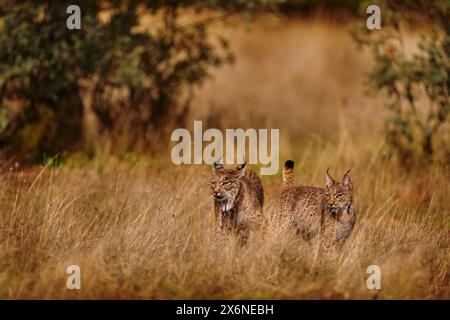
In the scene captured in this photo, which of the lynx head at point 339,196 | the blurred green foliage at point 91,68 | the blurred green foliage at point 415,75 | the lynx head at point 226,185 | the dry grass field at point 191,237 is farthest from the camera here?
the blurred green foliage at point 91,68

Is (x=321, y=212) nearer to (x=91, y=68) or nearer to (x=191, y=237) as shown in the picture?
(x=191, y=237)

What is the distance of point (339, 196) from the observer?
23.2 ft

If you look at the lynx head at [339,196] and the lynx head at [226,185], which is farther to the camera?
the lynx head at [226,185]

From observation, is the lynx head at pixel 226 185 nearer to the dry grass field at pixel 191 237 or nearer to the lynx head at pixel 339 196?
the dry grass field at pixel 191 237

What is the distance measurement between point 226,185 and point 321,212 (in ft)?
2.61

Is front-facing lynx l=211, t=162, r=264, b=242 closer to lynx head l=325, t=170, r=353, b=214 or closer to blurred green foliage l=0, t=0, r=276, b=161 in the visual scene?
lynx head l=325, t=170, r=353, b=214

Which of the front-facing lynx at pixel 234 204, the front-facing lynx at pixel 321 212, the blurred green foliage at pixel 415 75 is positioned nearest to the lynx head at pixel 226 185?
the front-facing lynx at pixel 234 204

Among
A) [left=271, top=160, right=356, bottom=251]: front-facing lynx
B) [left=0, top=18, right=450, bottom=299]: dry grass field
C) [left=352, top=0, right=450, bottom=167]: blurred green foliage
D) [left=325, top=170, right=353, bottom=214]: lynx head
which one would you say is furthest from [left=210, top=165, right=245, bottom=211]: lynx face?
[left=352, top=0, right=450, bottom=167]: blurred green foliage

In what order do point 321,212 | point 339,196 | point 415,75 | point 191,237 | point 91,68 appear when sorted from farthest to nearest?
point 91,68, point 415,75, point 191,237, point 321,212, point 339,196

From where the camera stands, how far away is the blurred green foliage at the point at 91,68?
10680mm

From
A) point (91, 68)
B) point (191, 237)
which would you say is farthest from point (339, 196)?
point (91, 68)

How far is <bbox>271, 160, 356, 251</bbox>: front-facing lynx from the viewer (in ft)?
23.2

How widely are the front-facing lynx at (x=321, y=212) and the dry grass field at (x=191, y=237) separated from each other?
17 cm
